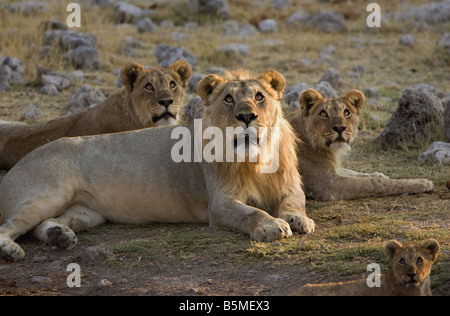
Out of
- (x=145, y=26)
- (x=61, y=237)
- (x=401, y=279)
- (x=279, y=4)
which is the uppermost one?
(x=279, y=4)

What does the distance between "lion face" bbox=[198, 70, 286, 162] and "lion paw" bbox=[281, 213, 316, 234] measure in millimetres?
507

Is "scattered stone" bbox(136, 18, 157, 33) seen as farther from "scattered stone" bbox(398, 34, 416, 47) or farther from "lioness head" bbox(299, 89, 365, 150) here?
"lioness head" bbox(299, 89, 365, 150)

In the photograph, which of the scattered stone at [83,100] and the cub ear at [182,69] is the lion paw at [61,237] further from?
the scattered stone at [83,100]

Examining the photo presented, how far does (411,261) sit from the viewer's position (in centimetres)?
379

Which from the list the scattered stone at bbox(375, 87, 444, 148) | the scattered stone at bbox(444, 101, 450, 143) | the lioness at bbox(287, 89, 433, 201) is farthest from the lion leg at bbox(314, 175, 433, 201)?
the scattered stone at bbox(375, 87, 444, 148)

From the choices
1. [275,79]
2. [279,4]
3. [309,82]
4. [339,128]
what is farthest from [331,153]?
[279,4]

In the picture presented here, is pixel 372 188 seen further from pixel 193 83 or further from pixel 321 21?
pixel 321 21

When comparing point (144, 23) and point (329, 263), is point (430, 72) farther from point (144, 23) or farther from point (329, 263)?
point (329, 263)

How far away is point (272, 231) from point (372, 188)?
168 cm

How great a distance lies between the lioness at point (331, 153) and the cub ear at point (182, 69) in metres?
1.39

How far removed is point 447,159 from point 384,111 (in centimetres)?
231

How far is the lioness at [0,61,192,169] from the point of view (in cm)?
738

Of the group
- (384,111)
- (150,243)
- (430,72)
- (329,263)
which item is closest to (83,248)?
(150,243)

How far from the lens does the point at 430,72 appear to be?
11.9 m
